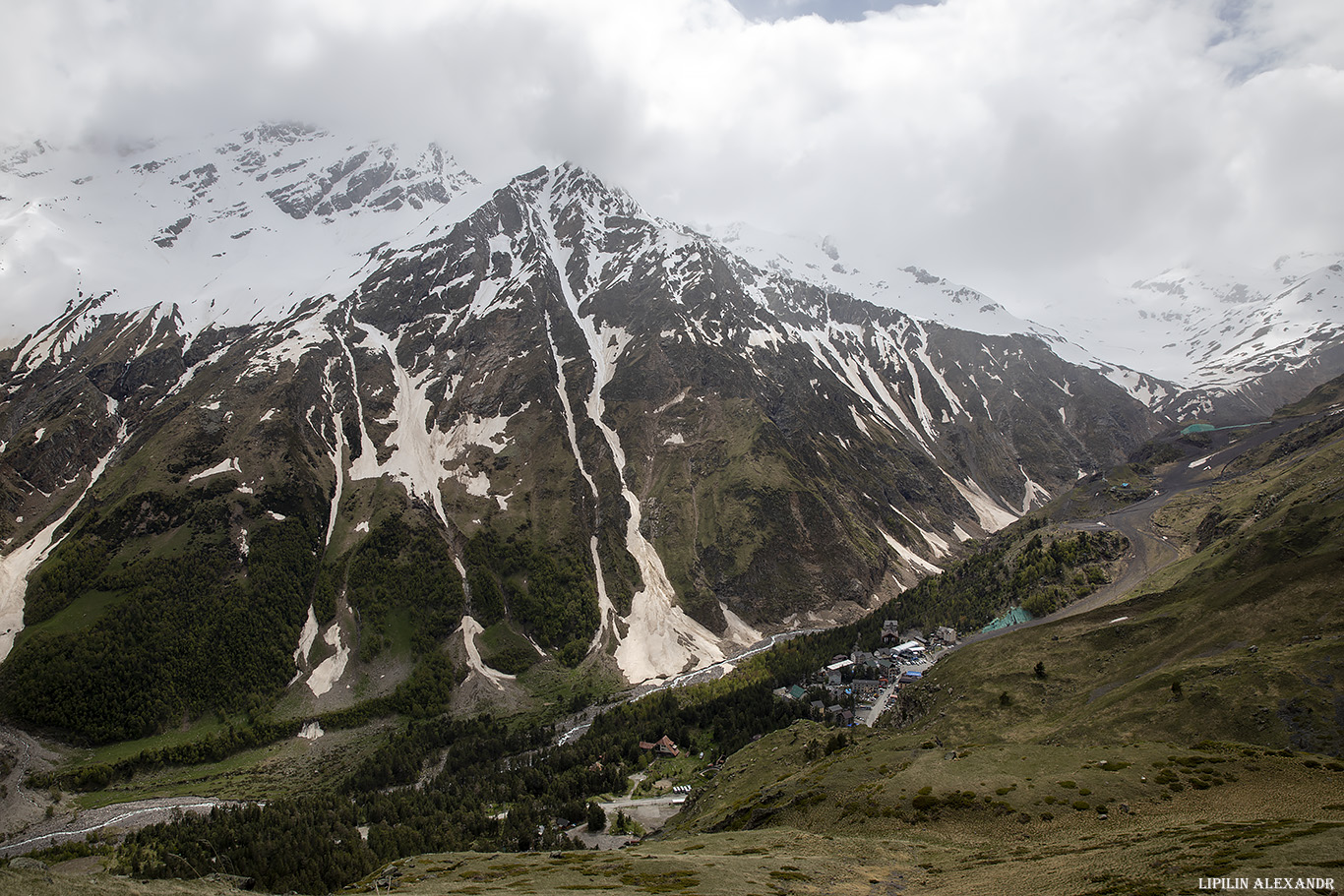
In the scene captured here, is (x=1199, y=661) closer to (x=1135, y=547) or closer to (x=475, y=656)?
(x=1135, y=547)

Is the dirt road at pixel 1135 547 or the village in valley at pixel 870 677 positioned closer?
the village in valley at pixel 870 677

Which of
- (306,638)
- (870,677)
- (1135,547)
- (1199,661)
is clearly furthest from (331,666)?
(1135,547)

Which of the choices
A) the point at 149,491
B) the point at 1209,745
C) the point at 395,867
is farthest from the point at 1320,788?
the point at 149,491

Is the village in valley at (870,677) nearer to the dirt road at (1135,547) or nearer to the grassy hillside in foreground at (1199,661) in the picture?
the dirt road at (1135,547)

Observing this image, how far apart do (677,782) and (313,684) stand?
102 metres

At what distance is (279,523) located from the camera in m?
189

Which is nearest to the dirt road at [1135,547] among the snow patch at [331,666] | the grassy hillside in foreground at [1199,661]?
the grassy hillside in foreground at [1199,661]

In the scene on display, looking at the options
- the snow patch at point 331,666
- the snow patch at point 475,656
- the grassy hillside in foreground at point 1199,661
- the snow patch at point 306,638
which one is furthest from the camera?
the snow patch at point 475,656

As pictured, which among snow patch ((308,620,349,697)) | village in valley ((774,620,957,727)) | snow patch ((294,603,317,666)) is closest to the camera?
Answer: village in valley ((774,620,957,727))

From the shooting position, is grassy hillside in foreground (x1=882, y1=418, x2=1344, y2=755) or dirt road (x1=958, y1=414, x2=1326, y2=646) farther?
dirt road (x1=958, y1=414, x2=1326, y2=646)

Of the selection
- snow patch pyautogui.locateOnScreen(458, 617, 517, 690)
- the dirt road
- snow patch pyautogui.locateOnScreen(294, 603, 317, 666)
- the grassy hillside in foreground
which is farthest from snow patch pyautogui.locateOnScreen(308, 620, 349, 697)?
the dirt road

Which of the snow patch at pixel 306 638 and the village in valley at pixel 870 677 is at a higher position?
the snow patch at pixel 306 638

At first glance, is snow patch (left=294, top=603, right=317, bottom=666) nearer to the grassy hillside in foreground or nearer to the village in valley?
the village in valley

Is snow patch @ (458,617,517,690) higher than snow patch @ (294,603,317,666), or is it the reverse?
snow patch @ (294,603,317,666)
